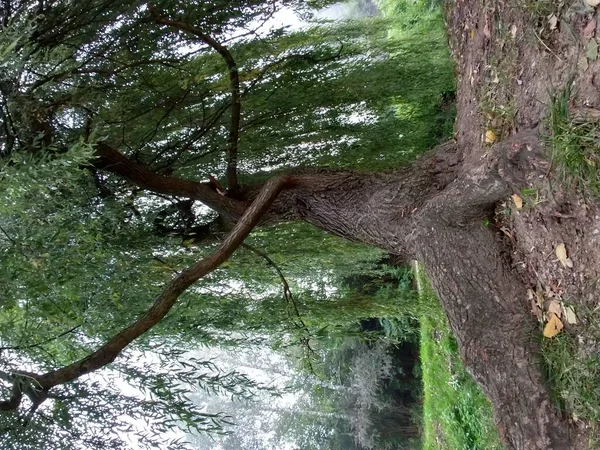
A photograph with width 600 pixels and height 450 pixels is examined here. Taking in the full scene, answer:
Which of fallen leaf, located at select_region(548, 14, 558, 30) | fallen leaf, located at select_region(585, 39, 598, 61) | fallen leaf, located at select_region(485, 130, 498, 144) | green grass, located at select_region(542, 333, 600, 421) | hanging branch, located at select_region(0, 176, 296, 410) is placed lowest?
green grass, located at select_region(542, 333, 600, 421)

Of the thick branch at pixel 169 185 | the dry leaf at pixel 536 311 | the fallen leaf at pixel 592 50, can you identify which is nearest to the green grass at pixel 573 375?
the dry leaf at pixel 536 311

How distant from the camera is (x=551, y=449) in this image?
2373mm

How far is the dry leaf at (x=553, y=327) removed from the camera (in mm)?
2406

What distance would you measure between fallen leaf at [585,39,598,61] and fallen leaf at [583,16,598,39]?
0.08 feet

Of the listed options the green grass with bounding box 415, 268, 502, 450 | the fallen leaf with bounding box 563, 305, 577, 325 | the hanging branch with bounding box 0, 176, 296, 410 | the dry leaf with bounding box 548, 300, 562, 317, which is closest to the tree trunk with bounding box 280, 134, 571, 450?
the dry leaf with bounding box 548, 300, 562, 317

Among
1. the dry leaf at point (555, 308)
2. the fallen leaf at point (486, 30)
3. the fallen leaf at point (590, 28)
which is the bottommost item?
the dry leaf at point (555, 308)

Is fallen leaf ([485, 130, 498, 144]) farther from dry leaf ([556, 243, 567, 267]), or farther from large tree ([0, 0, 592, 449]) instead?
dry leaf ([556, 243, 567, 267])

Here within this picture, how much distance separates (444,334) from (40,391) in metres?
5.50

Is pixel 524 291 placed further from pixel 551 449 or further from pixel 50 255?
pixel 50 255

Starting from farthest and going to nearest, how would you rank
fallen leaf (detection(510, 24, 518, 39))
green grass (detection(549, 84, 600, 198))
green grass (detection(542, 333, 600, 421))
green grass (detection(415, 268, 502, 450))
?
1. green grass (detection(415, 268, 502, 450))
2. fallen leaf (detection(510, 24, 518, 39))
3. green grass (detection(542, 333, 600, 421))
4. green grass (detection(549, 84, 600, 198))

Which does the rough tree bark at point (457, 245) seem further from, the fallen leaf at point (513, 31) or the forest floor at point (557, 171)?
the fallen leaf at point (513, 31)

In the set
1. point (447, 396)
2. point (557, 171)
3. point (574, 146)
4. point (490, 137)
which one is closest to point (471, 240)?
point (490, 137)

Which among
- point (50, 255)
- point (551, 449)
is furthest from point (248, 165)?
point (551, 449)

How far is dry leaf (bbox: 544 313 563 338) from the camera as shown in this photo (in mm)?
2406
